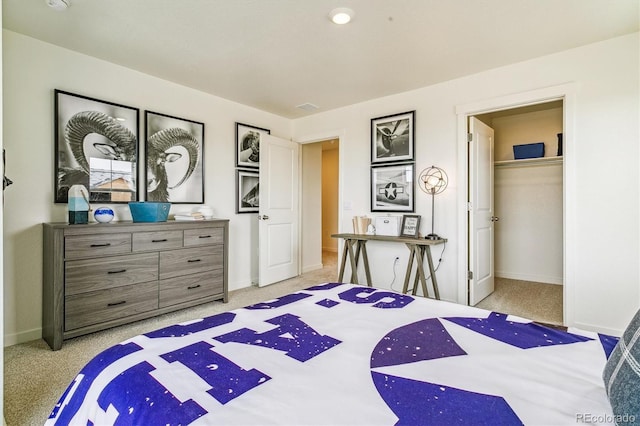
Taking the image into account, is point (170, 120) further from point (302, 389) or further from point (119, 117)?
point (302, 389)


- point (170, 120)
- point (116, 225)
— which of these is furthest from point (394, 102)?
point (116, 225)

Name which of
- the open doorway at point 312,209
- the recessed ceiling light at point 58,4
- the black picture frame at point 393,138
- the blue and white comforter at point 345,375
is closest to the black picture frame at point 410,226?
the black picture frame at point 393,138

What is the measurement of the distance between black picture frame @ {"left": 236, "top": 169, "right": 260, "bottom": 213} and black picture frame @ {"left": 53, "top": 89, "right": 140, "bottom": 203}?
4.10 feet

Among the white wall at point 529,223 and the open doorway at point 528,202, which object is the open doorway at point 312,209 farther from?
the white wall at point 529,223

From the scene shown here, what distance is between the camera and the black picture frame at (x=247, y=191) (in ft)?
14.0

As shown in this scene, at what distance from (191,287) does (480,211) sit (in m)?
3.28

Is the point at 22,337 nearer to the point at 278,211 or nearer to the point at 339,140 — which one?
the point at 278,211

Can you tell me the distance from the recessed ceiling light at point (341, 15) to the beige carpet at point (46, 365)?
9.35 feet

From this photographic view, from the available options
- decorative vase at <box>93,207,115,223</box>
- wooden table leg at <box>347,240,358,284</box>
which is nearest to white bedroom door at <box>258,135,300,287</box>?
wooden table leg at <box>347,240,358,284</box>

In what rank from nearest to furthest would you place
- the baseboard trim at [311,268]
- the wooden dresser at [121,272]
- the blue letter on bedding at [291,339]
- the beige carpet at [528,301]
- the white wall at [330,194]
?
the blue letter on bedding at [291,339], the wooden dresser at [121,272], the beige carpet at [528,301], the baseboard trim at [311,268], the white wall at [330,194]

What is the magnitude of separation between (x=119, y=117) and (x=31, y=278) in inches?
63.5

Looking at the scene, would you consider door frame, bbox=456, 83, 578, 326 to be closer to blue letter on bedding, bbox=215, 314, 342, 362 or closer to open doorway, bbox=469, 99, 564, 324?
open doorway, bbox=469, 99, 564, 324

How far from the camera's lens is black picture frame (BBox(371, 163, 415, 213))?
3832 millimetres

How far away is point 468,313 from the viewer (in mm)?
1529
